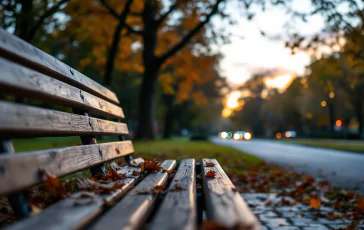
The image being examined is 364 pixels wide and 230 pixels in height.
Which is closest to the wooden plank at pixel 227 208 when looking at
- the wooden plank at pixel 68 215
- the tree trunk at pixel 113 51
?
the wooden plank at pixel 68 215

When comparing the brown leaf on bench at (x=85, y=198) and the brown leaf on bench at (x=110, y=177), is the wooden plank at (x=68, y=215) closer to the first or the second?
the brown leaf on bench at (x=85, y=198)

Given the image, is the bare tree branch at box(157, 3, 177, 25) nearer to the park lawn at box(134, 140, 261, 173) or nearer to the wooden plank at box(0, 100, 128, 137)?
the park lawn at box(134, 140, 261, 173)

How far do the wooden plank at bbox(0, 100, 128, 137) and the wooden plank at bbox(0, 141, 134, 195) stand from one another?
0.31 feet

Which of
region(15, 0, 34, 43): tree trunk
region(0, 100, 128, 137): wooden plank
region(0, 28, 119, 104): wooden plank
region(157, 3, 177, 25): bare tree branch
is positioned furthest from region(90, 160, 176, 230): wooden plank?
region(157, 3, 177, 25): bare tree branch

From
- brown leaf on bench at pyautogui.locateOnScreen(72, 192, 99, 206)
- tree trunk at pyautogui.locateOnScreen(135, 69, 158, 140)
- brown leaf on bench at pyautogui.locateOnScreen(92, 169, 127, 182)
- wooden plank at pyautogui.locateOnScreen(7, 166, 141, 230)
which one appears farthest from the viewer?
tree trunk at pyautogui.locateOnScreen(135, 69, 158, 140)

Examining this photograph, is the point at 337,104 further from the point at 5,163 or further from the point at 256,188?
the point at 5,163

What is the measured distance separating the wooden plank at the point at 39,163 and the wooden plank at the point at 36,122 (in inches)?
3.8

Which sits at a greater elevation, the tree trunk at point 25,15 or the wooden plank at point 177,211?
the tree trunk at point 25,15

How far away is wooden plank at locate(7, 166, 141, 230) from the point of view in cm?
123

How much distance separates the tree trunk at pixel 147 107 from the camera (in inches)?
758

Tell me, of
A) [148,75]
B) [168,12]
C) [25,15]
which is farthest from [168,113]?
[25,15]

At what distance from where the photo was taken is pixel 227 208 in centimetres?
154

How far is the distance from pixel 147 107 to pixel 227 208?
18.6 metres

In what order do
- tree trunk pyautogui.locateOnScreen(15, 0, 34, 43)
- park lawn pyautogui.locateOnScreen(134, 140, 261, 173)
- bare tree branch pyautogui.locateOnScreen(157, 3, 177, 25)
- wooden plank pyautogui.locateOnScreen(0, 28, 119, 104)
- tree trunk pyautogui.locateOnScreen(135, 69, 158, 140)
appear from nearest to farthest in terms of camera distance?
wooden plank pyautogui.locateOnScreen(0, 28, 119, 104) < tree trunk pyautogui.locateOnScreen(15, 0, 34, 43) < park lawn pyautogui.locateOnScreen(134, 140, 261, 173) < bare tree branch pyautogui.locateOnScreen(157, 3, 177, 25) < tree trunk pyautogui.locateOnScreen(135, 69, 158, 140)
